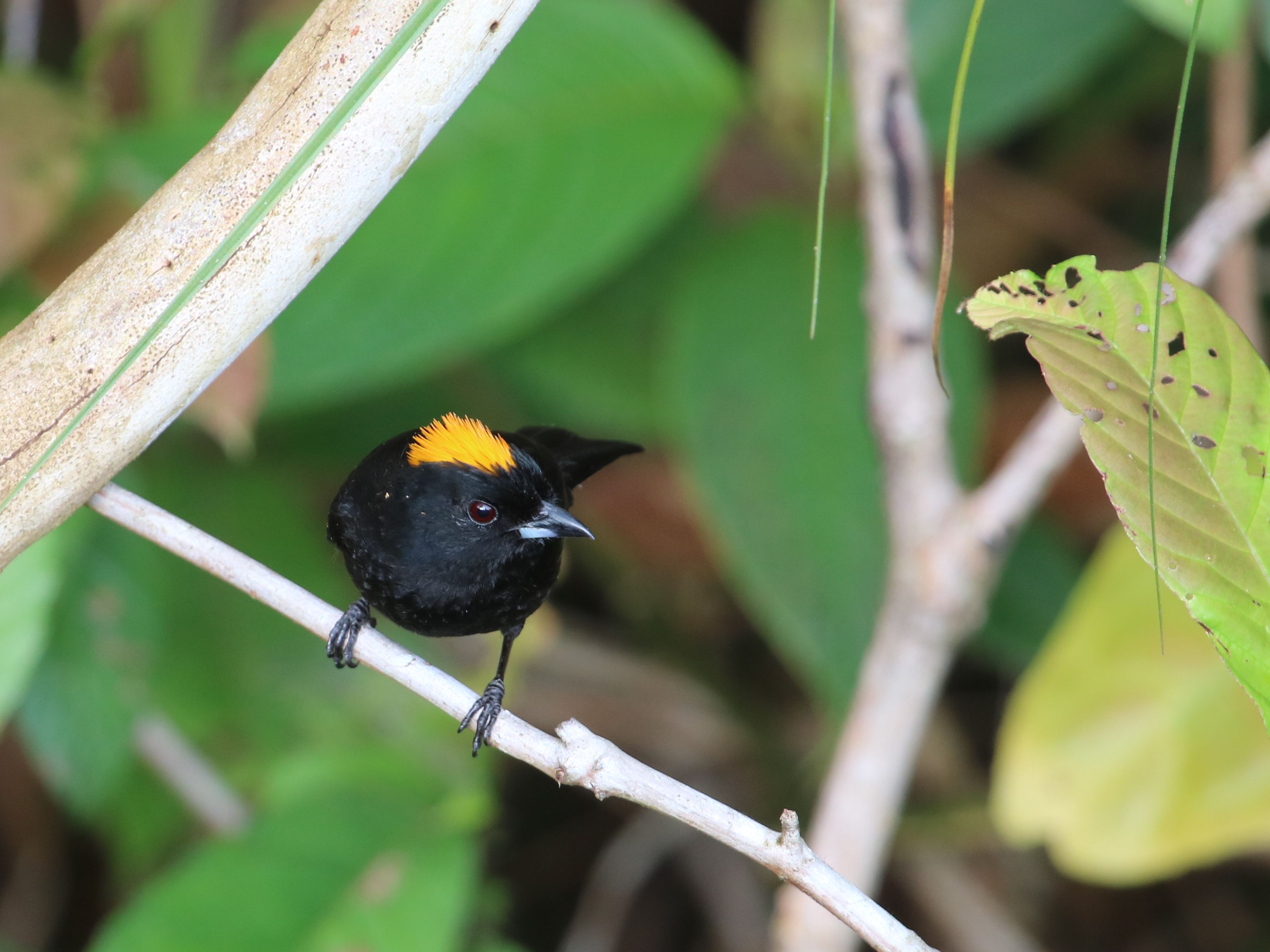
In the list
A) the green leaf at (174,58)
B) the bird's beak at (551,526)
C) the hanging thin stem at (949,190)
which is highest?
the green leaf at (174,58)

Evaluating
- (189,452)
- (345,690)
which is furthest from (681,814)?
(189,452)

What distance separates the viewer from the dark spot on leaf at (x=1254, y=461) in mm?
975

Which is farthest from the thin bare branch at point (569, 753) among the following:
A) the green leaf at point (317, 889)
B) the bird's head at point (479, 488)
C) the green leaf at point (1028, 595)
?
the green leaf at point (1028, 595)

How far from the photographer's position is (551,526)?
1396 mm

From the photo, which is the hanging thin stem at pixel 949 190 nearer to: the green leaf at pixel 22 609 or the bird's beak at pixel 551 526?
the bird's beak at pixel 551 526

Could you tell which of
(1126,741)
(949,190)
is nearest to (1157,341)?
(949,190)

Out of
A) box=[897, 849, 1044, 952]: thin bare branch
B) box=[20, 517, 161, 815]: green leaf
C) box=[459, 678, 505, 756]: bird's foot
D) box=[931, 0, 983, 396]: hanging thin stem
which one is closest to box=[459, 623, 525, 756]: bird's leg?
box=[459, 678, 505, 756]: bird's foot

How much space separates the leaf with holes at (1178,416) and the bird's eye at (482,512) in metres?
0.64

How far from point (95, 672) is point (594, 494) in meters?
1.35

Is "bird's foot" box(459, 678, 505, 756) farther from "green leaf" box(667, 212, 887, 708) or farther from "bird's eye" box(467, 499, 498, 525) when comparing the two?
"green leaf" box(667, 212, 887, 708)

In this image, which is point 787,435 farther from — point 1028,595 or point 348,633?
point 348,633

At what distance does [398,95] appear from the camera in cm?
93

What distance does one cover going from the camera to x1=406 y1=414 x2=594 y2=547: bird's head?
1349 millimetres

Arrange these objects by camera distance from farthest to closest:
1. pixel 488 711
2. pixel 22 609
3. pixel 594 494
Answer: pixel 594 494 → pixel 22 609 → pixel 488 711
